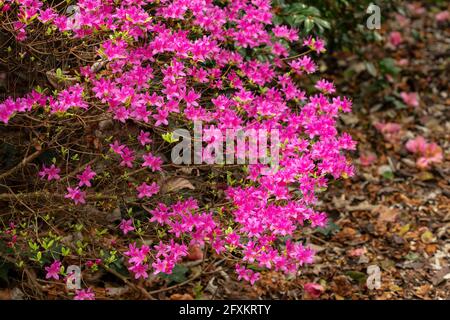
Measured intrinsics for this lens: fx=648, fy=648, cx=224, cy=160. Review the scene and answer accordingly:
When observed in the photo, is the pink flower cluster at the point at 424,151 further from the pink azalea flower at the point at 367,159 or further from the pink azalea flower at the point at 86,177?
the pink azalea flower at the point at 86,177

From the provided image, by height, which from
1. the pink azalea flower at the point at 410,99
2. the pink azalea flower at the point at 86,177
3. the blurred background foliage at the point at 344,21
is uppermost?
the blurred background foliage at the point at 344,21

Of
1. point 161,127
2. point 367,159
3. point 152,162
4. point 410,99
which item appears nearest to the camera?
point 152,162

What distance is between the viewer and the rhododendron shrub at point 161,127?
233 cm

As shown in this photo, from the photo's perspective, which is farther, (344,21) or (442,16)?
(442,16)

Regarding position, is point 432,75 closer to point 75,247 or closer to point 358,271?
point 358,271

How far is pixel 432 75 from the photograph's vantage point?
5.30 m

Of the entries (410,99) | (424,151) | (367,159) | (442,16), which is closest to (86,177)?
(367,159)

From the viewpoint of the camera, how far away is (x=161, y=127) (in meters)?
2.56

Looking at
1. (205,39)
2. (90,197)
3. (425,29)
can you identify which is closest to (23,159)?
(90,197)

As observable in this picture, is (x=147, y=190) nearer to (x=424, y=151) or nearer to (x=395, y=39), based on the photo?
Answer: (x=424, y=151)

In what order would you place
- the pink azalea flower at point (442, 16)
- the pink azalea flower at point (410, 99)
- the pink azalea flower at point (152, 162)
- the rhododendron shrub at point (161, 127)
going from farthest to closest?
the pink azalea flower at point (442, 16) < the pink azalea flower at point (410, 99) < the pink azalea flower at point (152, 162) < the rhododendron shrub at point (161, 127)

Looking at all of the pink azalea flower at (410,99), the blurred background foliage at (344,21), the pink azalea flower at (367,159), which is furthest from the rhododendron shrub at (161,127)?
the pink azalea flower at (410,99)

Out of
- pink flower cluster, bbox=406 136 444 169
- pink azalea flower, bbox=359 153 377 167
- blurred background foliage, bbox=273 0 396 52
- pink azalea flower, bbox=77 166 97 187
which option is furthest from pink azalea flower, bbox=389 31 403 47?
pink azalea flower, bbox=77 166 97 187
